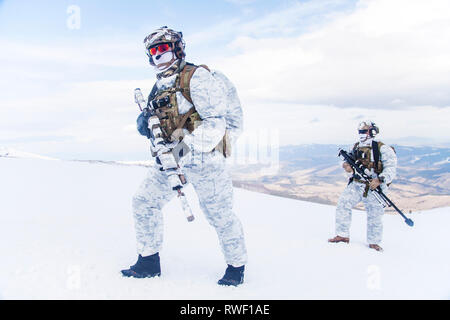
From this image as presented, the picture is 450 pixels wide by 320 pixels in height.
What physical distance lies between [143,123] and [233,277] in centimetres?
150

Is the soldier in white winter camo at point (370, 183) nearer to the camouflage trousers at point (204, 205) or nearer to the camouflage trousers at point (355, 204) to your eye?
the camouflage trousers at point (355, 204)

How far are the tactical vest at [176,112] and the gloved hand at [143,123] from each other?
0.44 ft

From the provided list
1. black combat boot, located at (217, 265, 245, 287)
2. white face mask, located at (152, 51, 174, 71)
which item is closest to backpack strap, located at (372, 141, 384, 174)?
black combat boot, located at (217, 265, 245, 287)

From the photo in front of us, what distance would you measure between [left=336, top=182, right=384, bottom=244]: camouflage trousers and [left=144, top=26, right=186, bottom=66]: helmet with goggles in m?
3.49

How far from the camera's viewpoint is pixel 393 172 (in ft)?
16.1

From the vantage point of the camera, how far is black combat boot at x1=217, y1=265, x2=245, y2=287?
276 centimetres

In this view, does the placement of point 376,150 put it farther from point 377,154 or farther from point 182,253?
point 182,253

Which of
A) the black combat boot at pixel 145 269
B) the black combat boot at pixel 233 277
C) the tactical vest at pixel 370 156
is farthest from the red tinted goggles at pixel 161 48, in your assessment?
the tactical vest at pixel 370 156

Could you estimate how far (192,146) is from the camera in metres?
2.62

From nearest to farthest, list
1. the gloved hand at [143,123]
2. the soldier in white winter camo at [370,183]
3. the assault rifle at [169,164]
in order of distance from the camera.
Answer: the assault rifle at [169,164], the gloved hand at [143,123], the soldier in white winter camo at [370,183]

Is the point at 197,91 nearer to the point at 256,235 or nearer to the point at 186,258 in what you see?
the point at 186,258

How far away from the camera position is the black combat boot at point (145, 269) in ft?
9.10

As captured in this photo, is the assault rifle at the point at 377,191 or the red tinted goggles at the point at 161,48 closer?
the red tinted goggles at the point at 161,48
